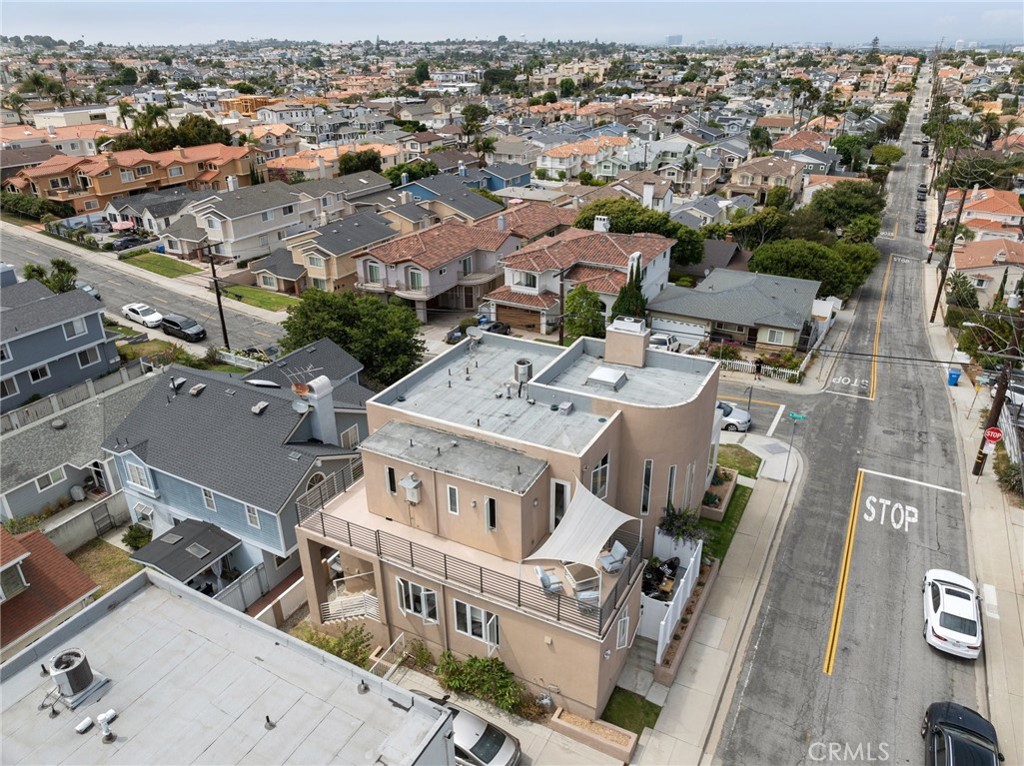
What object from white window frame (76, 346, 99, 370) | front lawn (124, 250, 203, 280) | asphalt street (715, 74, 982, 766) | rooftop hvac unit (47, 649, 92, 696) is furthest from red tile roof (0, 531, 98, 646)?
front lawn (124, 250, 203, 280)

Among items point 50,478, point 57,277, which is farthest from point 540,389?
point 57,277

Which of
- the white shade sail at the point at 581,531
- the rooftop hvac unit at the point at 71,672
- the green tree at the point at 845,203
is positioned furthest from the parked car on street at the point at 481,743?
the green tree at the point at 845,203

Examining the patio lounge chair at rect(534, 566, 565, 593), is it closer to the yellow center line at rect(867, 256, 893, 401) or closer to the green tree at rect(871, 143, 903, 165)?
the yellow center line at rect(867, 256, 893, 401)

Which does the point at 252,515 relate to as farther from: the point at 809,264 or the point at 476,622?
the point at 809,264

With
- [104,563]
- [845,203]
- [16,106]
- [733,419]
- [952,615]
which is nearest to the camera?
[952,615]

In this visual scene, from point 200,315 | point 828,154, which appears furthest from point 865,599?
point 828,154

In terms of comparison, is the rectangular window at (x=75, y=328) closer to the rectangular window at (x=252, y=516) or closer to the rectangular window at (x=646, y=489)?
the rectangular window at (x=252, y=516)

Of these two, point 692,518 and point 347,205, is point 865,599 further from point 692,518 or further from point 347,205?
point 347,205

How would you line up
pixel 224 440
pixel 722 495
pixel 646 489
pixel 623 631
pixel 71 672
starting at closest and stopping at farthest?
pixel 71 672 < pixel 623 631 < pixel 646 489 < pixel 224 440 < pixel 722 495
